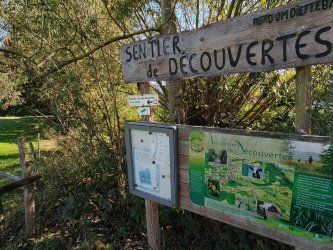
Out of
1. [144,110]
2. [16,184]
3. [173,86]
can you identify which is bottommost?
[16,184]

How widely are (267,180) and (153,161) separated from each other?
107cm

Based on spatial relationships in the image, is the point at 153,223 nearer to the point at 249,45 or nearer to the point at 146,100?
the point at 146,100

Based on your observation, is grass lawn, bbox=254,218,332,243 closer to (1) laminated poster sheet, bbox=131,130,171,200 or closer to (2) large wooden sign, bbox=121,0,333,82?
(1) laminated poster sheet, bbox=131,130,171,200

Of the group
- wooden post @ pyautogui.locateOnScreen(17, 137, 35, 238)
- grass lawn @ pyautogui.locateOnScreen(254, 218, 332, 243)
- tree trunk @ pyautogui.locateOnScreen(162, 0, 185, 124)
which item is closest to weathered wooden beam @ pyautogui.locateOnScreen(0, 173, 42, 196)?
wooden post @ pyautogui.locateOnScreen(17, 137, 35, 238)

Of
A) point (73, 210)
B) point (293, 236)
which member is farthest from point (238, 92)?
point (73, 210)

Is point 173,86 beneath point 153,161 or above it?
above

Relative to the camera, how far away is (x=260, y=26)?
1.38 meters

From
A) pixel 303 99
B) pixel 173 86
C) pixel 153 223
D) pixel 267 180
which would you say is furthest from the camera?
pixel 173 86

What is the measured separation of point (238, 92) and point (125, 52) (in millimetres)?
1718

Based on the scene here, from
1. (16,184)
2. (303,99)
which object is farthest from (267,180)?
(16,184)

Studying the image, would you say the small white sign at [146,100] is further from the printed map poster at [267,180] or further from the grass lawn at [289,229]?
the grass lawn at [289,229]

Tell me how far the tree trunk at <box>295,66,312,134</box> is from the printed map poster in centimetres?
13

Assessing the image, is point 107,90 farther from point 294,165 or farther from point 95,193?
point 294,165

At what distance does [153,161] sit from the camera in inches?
83.8
